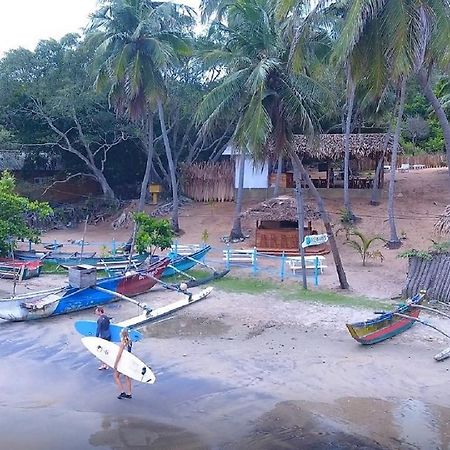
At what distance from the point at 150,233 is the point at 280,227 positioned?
6.51 metres

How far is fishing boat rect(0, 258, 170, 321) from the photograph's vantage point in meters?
14.9

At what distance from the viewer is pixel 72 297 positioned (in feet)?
51.8

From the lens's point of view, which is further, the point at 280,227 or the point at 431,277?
the point at 280,227

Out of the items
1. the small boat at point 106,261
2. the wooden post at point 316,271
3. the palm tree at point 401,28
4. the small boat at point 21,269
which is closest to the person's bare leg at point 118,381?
the palm tree at point 401,28

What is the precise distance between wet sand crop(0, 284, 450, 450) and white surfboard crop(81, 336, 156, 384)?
20.1 inches

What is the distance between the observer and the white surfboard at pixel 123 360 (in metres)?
10.3

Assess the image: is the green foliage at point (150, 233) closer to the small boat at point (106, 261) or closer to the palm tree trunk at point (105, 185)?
the small boat at point (106, 261)

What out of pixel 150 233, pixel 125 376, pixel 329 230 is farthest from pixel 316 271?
pixel 125 376

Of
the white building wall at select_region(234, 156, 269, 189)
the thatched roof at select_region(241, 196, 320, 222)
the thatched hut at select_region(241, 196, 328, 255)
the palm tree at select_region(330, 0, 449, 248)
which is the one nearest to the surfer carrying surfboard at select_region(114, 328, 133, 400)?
the palm tree at select_region(330, 0, 449, 248)

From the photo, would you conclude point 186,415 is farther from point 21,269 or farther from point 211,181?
point 211,181

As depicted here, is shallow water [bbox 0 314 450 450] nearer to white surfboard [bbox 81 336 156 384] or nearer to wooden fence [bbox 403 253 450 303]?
white surfboard [bbox 81 336 156 384]

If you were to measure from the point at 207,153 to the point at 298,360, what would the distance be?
26.5m

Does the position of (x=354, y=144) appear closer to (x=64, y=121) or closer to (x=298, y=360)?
(x=64, y=121)

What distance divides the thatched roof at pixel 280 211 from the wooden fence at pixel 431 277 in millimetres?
7007
